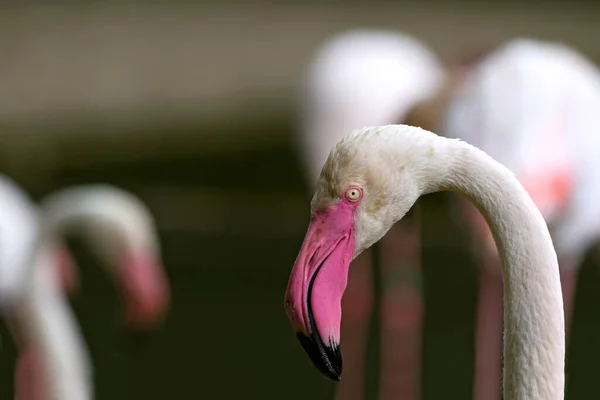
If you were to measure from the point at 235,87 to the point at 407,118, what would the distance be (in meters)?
5.47

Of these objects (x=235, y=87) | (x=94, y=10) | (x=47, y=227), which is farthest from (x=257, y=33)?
(x=47, y=227)

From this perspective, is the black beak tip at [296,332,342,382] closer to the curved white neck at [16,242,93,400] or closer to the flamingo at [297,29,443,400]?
the curved white neck at [16,242,93,400]

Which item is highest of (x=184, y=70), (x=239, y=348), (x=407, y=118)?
(x=407, y=118)

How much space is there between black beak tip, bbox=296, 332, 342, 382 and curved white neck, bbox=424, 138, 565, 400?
291mm

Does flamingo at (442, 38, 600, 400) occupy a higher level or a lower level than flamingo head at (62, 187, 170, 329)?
higher

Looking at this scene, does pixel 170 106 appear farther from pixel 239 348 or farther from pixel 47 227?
pixel 47 227

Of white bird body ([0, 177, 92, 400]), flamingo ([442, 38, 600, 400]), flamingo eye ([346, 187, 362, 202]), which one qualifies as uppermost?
flamingo eye ([346, 187, 362, 202])

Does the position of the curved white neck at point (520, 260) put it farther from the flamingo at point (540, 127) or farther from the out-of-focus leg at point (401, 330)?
the out-of-focus leg at point (401, 330)

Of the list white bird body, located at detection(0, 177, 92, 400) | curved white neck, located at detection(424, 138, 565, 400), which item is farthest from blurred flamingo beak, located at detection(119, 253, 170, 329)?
curved white neck, located at detection(424, 138, 565, 400)

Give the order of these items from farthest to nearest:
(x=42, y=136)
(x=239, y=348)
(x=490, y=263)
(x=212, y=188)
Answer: (x=42, y=136)
(x=212, y=188)
(x=239, y=348)
(x=490, y=263)

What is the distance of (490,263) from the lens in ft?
13.8

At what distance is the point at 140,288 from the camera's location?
4.21 meters

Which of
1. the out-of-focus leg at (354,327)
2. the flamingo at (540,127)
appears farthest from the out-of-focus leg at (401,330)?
the flamingo at (540,127)

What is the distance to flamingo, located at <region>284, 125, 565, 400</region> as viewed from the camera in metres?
1.86
